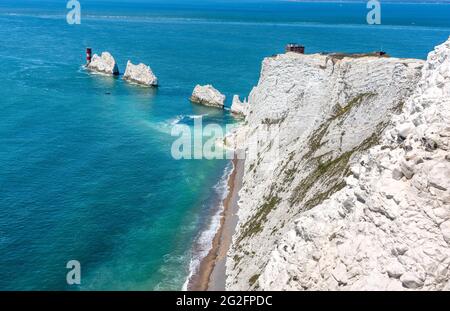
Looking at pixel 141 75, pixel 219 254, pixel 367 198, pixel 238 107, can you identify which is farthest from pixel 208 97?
pixel 367 198

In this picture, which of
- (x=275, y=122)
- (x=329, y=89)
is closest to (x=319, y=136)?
(x=329, y=89)

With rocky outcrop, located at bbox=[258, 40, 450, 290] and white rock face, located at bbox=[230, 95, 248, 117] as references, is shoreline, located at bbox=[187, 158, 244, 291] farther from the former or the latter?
white rock face, located at bbox=[230, 95, 248, 117]

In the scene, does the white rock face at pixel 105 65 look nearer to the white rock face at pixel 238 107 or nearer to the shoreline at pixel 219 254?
the white rock face at pixel 238 107

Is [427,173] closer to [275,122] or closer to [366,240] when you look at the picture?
[366,240]

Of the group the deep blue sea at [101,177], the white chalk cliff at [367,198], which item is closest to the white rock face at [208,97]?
the deep blue sea at [101,177]

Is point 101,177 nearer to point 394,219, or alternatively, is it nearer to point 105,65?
point 394,219

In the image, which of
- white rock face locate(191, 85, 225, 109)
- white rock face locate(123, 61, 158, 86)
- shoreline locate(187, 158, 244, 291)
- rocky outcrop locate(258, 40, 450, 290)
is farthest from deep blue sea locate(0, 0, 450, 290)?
rocky outcrop locate(258, 40, 450, 290)
